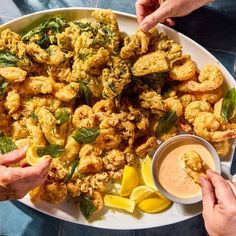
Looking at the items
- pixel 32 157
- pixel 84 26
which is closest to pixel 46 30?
pixel 84 26

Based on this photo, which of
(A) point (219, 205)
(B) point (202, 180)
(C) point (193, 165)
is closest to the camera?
(A) point (219, 205)

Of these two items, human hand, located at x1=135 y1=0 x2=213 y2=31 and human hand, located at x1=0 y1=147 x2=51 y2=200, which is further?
human hand, located at x1=135 y1=0 x2=213 y2=31

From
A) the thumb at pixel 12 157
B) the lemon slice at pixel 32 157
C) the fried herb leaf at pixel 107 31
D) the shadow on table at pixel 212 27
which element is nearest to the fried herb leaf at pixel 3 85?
the lemon slice at pixel 32 157

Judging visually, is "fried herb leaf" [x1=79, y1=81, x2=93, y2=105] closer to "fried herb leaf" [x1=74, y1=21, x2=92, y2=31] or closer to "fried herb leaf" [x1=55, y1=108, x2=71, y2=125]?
"fried herb leaf" [x1=55, y1=108, x2=71, y2=125]

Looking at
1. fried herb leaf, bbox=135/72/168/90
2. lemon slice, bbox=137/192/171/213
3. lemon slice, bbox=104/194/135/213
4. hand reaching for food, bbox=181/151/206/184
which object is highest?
fried herb leaf, bbox=135/72/168/90

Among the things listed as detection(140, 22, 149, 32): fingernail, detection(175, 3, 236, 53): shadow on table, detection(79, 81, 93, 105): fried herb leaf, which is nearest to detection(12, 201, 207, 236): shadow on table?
detection(79, 81, 93, 105): fried herb leaf

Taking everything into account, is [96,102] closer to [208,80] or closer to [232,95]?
[208,80]

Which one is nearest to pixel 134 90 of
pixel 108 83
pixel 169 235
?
pixel 108 83
